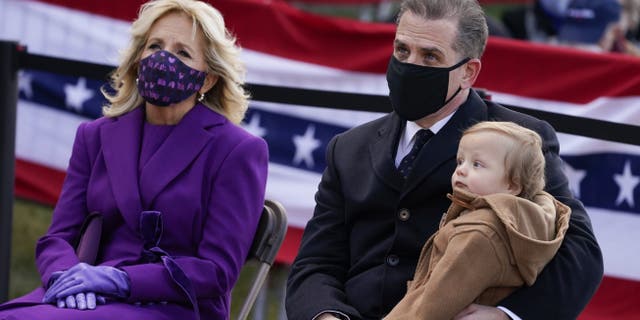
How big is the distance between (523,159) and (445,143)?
473 millimetres

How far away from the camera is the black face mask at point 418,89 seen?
13.8 feet

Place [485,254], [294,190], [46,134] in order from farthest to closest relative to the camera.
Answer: [46,134]
[294,190]
[485,254]

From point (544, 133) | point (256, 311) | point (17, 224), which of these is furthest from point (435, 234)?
point (17, 224)

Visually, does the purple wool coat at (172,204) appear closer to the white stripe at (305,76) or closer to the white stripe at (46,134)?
the white stripe at (305,76)

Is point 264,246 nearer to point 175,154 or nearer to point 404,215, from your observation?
point 175,154

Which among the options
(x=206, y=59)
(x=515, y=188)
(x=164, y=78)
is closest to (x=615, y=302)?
(x=515, y=188)

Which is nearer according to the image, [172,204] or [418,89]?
[418,89]

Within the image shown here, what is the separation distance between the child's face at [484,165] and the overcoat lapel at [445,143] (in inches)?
13.2

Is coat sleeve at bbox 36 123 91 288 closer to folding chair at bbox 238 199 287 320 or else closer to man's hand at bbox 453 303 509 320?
folding chair at bbox 238 199 287 320

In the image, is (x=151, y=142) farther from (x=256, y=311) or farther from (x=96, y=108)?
(x=96, y=108)

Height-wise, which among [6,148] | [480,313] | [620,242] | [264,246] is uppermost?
[480,313]

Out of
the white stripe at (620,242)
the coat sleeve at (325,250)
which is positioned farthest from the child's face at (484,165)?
the white stripe at (620,242)

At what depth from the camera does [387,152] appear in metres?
4.27

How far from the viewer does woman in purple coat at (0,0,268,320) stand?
4.35 meters
